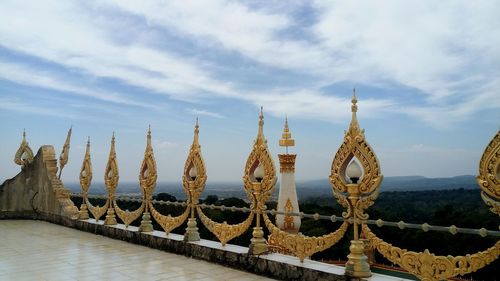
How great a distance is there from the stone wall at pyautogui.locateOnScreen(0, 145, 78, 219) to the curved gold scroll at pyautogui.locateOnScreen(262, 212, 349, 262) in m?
7.48

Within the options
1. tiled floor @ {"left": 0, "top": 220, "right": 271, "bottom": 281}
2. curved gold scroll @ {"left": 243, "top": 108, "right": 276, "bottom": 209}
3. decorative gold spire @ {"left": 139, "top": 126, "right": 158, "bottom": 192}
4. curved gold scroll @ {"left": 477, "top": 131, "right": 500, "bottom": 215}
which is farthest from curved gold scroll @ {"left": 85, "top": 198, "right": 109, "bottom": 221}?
curved gold scroll @ {"left": 477, "top": 131, "right": 500, "bottom": 215}

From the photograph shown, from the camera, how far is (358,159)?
4.28 metres

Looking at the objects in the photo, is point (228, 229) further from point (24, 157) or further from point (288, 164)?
point (24, 157)

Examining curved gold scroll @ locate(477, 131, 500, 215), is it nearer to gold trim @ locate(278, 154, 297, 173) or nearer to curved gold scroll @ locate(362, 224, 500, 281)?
curved gold scroll @ locate(362, 224, 500, 281)

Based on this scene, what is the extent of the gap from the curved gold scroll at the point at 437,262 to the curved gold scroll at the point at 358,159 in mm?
589

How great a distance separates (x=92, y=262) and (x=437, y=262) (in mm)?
4586

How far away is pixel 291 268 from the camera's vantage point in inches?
186

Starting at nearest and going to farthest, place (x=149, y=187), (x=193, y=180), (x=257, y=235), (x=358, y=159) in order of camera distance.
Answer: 1. (x=358, y=159)
2. (x=257, y=235)
3. (x=193, y=180)
4. (x=149, y=187)

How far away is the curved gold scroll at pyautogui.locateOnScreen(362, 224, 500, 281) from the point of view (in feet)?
11.3

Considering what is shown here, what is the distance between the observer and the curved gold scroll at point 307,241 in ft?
14.5

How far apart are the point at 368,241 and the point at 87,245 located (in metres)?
5.17

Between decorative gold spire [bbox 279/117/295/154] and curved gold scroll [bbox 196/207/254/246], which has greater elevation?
decorative gold spire [bbox 279/117/295/154]

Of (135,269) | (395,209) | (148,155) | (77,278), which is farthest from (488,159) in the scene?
(395,209)

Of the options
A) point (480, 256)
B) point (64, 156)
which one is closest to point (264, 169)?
A: point (480, 256)
